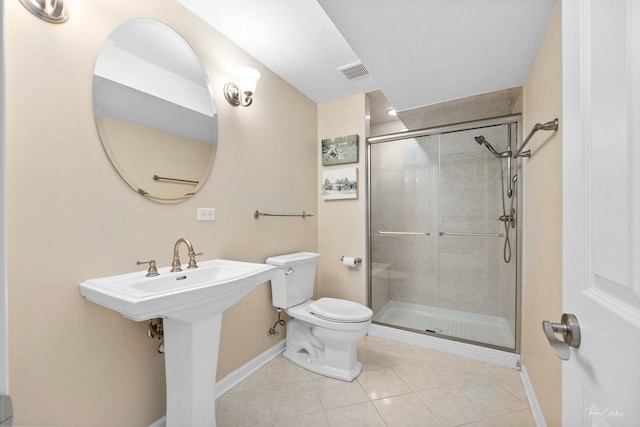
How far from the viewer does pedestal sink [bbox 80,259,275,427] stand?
1018 millimetres

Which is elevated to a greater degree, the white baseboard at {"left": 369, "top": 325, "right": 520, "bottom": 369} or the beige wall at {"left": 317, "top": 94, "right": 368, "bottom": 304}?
the beige wall at {"left": 317, "top": 94, "right": 368, "bottom": 304}

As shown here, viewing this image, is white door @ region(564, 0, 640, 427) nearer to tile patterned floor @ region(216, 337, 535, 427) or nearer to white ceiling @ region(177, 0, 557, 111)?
white ceiling @ region(177, 0, 557, 111)

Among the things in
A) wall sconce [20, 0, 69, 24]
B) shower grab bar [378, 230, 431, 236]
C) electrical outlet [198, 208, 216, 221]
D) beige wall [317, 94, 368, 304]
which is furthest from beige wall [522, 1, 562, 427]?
wall sconce [20, 0, 69, 24]

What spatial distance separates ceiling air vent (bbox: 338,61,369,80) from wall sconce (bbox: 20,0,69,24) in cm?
160

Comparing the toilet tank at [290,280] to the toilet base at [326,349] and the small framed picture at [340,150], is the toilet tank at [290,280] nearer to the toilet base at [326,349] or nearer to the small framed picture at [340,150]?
the toilet base at [326,349]

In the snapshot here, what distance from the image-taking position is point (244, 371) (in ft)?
5.91

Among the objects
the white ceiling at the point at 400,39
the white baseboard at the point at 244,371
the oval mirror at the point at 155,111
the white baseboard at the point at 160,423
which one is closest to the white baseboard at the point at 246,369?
the white baseboard at the point at 244,371

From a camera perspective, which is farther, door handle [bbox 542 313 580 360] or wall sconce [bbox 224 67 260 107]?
wall sconce [bbox 224 67 260 107]

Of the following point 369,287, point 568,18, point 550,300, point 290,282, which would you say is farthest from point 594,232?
point 369,287

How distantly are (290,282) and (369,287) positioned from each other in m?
0.88

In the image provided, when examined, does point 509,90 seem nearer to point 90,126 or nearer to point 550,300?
point 550,300

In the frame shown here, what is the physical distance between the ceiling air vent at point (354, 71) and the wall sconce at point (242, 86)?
0.72 meters

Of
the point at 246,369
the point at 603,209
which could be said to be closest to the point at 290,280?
the point at 246,369

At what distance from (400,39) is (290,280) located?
1.73 m
